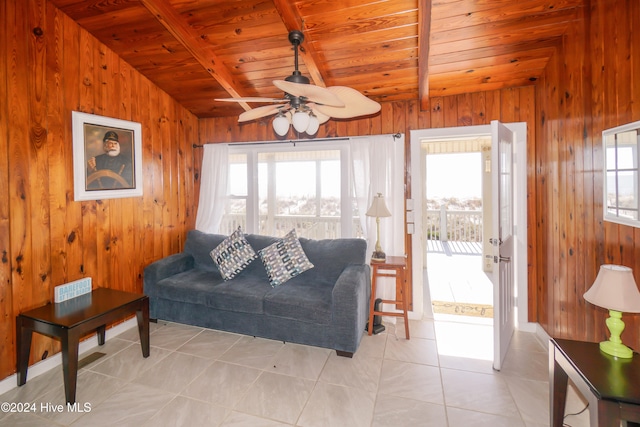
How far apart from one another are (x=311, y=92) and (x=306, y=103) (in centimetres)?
31

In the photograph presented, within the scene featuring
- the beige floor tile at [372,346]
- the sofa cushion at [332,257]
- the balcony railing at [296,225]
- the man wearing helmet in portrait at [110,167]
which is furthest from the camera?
the balcony railing at [296,225]

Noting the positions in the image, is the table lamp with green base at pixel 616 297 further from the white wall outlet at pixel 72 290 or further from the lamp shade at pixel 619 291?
the white wall outlet at pixel 72 290

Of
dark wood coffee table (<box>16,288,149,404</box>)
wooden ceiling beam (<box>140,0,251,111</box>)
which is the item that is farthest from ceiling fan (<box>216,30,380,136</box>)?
dark wood coffee table (<box>16,288,149,404</box>)

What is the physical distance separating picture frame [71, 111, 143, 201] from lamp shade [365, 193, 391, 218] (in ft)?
8.33

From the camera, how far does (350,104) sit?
1952mm

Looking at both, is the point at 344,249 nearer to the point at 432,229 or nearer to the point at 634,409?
the point at 634,409

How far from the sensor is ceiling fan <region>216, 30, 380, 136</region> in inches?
66.5

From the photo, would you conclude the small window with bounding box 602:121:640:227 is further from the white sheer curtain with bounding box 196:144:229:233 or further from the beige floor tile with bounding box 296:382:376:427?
the white sheer curtain with bounding box 196:144:229:233

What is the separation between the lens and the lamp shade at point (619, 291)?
58.1 inches

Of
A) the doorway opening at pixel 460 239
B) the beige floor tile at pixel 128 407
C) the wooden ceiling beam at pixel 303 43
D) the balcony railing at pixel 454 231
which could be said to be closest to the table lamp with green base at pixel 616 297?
the doorway opening at pixel 460 239

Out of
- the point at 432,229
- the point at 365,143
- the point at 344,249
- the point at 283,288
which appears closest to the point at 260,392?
the point at 283,288

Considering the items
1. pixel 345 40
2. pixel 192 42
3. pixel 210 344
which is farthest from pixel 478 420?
pixel 192 42

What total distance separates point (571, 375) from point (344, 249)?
207cm

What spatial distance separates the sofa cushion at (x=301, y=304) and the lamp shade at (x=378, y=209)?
35.8 inches
